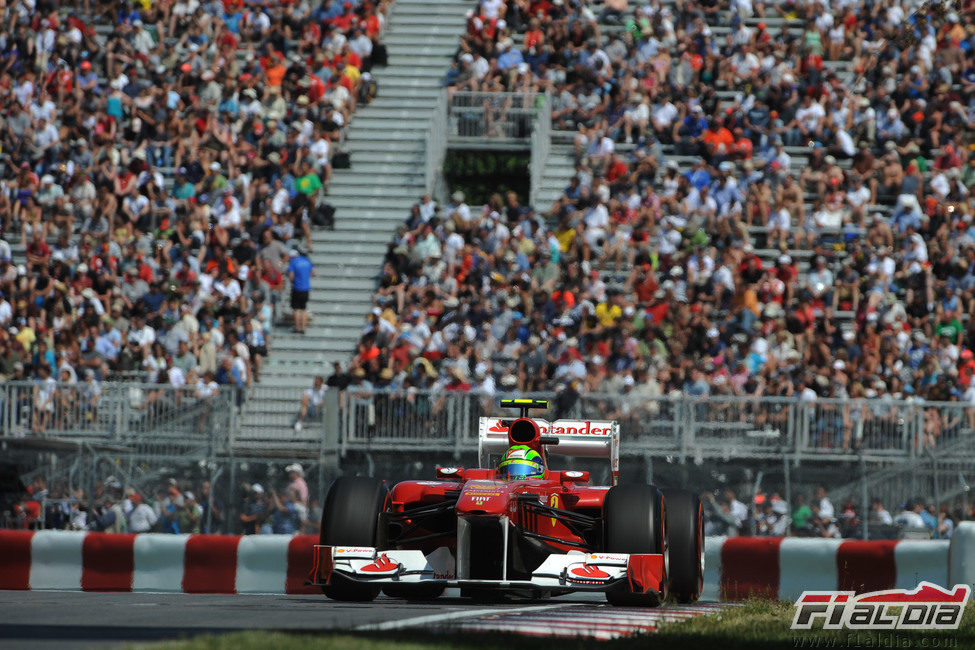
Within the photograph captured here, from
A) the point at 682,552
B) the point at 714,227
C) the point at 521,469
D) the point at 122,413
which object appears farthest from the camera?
the point at 714,227

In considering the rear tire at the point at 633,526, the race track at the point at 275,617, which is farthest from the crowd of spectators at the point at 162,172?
the rear tire at the point at 633,526

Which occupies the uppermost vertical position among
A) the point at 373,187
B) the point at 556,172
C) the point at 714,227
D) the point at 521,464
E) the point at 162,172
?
the point at 556,172

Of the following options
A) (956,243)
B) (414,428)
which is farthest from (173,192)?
(956,243)

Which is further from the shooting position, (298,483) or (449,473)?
(298,483)

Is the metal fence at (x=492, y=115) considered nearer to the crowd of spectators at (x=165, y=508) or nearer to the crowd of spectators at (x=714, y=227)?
the crowd of spectators at (x=714, y=227)

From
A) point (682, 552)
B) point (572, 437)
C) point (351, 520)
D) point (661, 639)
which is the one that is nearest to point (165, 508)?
point (572, 437)

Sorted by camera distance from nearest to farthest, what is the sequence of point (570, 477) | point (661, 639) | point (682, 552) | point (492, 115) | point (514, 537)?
point (661, 639), point (514, 537), point (682, 552), point (570, 477), point (492, 115)

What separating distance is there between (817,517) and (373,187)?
38.7 ft

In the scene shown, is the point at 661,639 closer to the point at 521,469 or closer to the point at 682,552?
the point at 682,552

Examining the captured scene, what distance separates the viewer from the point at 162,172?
100 feet

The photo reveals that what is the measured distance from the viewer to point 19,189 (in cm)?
3031

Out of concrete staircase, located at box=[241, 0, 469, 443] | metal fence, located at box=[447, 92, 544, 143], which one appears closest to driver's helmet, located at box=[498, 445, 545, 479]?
concrete staircase, located at box=[241, 0, 469, 443]

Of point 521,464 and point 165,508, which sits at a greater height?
point 521,464

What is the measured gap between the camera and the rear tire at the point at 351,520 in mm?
13094
